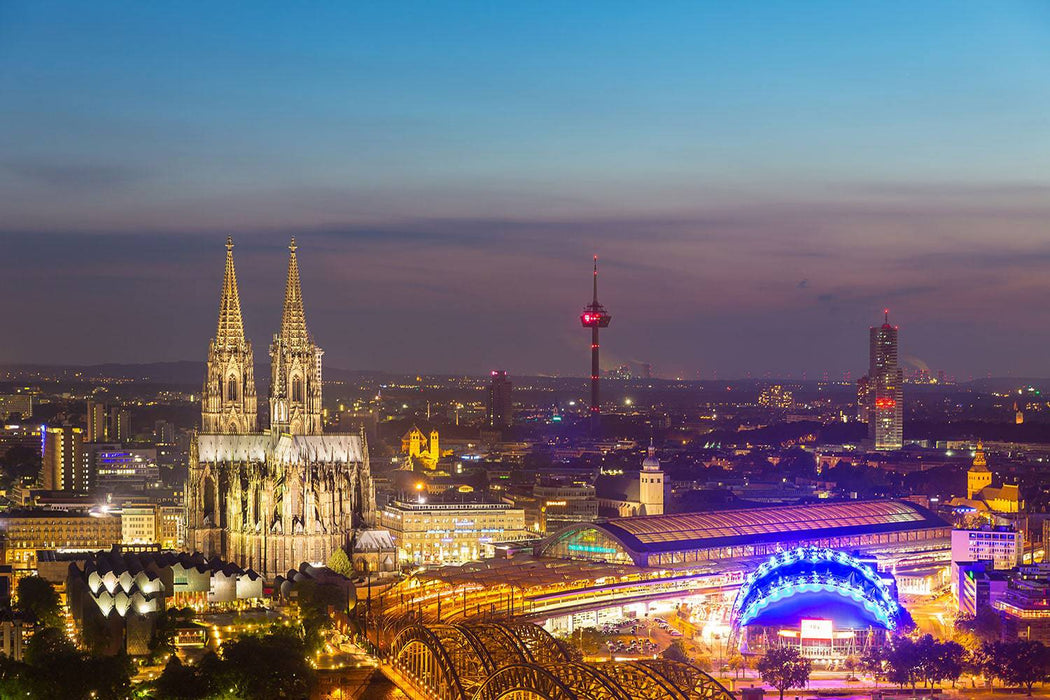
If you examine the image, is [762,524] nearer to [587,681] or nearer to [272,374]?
[272,374]

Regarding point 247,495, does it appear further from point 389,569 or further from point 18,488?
point 18,488

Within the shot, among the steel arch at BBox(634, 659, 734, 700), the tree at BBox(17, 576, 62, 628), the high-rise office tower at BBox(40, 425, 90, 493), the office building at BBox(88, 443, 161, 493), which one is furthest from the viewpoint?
the high-rise office tower at BBox(40, 425, 90, 493)

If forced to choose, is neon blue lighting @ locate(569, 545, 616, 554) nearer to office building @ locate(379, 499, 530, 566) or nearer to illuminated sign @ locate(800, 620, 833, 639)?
office building @ locate(379, 499, 530, 566)

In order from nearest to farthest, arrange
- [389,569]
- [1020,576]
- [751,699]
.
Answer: [751,699] → [1020,576] → [389,569]

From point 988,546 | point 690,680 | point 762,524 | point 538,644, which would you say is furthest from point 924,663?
point 762,524

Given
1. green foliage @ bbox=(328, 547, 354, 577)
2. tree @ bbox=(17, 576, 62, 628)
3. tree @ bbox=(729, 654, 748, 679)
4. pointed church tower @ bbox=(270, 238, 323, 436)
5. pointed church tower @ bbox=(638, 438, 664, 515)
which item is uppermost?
pointed church tower @ bbox=(270, 238, 323, 436)

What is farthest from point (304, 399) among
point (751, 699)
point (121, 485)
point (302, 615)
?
point (121, 485)

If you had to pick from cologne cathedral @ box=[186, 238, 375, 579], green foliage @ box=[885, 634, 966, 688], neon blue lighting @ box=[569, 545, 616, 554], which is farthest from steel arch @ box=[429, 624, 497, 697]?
neon blue lighting @ box=[569, 545, 616, 554]
